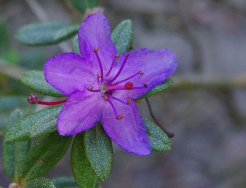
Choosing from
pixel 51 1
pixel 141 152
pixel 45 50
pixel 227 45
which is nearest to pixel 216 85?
pixel 227 45

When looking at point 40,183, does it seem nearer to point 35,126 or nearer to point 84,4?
point 35,126

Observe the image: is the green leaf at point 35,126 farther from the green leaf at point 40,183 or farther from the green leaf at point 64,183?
the green leaf at point 64,183

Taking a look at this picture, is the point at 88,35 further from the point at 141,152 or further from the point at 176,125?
the point at 176,125

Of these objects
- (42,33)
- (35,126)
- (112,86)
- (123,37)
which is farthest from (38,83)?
(42,33)

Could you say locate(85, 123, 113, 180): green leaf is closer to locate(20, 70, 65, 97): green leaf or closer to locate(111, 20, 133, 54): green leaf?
locate(20, 70, 65, 97): green leaf

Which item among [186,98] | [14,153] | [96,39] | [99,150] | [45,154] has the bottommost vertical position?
[186,98]

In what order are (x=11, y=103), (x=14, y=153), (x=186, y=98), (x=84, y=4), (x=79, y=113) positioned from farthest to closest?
1. (x=186, y=98)
2. (x=11, y=103)
3. (x=84, y=4)
4. (x=14, y=153)
5. (x=79, y=113)
